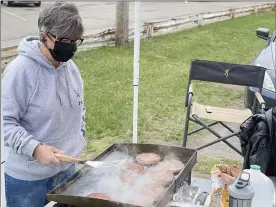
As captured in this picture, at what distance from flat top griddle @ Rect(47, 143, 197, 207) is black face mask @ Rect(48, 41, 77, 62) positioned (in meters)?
0.65

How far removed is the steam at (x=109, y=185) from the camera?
210 centimetres

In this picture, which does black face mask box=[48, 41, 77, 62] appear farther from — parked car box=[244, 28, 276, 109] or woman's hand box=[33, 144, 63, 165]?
parked car box=[244, 28, 276, 109]

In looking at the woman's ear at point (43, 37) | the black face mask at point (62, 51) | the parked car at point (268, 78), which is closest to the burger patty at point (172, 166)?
the black face mask at point (62, 51)

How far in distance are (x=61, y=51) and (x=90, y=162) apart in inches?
24.1

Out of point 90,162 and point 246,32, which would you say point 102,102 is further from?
point 246,32

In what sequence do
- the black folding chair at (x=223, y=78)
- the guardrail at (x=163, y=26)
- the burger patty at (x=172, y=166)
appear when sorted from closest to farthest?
the burger patty at (x=172, y=166)
the black folding chair at (x=223, y=78)
the guardrail at (x=163, y=26)

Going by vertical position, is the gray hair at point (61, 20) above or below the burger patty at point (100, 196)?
above

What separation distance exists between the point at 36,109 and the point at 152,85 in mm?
4882

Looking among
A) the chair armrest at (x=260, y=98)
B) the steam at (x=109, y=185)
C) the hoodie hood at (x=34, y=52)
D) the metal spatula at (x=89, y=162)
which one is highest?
the hoodie hood at (x=34, y=52)

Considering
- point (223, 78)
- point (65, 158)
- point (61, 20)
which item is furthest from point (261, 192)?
point (223, 78)

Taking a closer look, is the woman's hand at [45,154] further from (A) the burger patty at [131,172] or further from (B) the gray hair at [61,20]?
(B) the gray hair at [61,20]

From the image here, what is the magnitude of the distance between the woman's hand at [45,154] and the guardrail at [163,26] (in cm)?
488

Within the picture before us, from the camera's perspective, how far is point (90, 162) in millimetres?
2131

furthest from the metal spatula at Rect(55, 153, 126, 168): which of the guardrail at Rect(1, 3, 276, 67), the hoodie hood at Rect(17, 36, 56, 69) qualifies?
the guardrail at Rect(1, 3, 276, 67)
